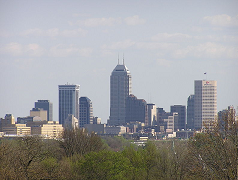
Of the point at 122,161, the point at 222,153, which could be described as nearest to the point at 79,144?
the point at 122,161

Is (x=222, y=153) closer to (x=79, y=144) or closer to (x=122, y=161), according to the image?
(x=122, y=161)

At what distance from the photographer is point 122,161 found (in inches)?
3322

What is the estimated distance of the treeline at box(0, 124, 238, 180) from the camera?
182 ft

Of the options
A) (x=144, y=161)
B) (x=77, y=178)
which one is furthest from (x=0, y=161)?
(x=144, y=161)

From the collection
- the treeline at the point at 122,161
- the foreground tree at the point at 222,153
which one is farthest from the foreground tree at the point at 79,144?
the foreground tree at the point at 222,153

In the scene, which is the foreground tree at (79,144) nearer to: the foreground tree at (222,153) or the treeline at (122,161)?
the treeline at (122,161)

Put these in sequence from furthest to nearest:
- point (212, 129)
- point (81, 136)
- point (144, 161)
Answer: point (81, 136)
point (144, 161)
point (212, 129)

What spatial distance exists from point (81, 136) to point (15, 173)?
60454 millimetres

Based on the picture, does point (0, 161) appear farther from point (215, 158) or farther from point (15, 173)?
point (215, 158)

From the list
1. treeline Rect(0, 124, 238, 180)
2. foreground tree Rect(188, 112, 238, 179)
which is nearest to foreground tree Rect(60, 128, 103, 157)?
treeline Rect(0, 124, 238, 180)

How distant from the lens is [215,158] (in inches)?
2181

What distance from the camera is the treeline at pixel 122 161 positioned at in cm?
5562

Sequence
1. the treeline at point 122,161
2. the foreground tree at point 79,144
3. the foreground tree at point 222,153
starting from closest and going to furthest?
the foreground tree at point 222,153
the treeline at point 122,161
the foreground tree at point 79,144

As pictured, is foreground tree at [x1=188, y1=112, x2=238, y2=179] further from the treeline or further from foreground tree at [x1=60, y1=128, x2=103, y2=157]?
foreground tree at [x1=60, y1=128, x2=103, y2=157]
